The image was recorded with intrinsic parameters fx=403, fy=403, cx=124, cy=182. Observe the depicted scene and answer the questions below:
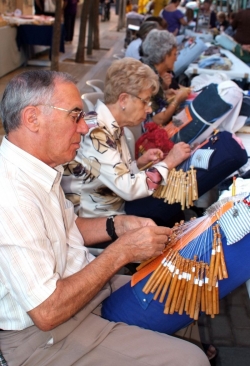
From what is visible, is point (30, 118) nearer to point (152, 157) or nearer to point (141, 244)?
point (141, 244)

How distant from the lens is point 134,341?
1.45 meters

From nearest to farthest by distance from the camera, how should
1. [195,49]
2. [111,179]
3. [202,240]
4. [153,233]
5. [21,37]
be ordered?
[202,240] < [153,233] < [111,179] < [195,49] < [21,37]

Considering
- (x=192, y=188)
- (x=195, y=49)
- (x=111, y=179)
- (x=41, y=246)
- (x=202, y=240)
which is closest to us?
(x=41, y=246)

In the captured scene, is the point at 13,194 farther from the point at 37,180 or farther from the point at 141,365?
the point at 141,365

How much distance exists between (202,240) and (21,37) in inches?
355

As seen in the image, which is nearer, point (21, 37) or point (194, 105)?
point (194, 105)

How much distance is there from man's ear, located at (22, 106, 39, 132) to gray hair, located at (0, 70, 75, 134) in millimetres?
15

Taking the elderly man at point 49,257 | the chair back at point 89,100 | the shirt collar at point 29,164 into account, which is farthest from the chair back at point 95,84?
the shirt collar at point 29,164

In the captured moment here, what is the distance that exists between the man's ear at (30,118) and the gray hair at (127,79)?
3.65 ft

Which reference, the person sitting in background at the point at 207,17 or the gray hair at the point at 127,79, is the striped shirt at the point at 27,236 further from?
the person sitting in background at the point at 207,17

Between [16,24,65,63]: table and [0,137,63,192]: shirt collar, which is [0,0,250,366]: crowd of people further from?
[16,24,65,63]: table

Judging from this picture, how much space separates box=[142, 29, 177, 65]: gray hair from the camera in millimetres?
4062

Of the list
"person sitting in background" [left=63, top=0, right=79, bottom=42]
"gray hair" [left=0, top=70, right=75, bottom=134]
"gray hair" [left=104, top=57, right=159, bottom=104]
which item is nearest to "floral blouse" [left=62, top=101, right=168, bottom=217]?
"gray hair" [left=104, top=57, right=159, bottom=104]

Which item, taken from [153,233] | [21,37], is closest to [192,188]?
[153,233]
